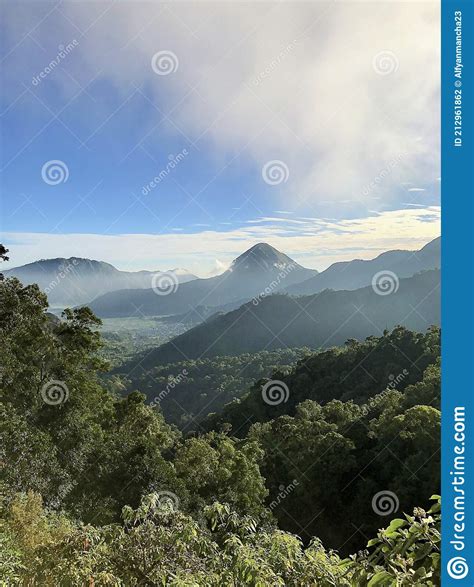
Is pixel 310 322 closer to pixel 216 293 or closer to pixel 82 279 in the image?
pixel 216 293

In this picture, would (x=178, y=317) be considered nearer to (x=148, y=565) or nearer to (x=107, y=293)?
(x=107, y=293)

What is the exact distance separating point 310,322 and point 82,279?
4651 cm

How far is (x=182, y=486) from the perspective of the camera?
10.6 meters

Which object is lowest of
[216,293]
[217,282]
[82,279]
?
[82,279]

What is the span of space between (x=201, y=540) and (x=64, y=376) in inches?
412

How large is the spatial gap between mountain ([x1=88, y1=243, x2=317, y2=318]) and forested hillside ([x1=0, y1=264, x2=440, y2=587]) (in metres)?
89.3

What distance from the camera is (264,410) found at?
29.6 meters

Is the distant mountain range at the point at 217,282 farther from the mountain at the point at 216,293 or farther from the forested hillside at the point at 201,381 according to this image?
the forested hillside at the point at 201,381

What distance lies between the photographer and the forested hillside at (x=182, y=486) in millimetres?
2076

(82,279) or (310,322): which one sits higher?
(82,279)

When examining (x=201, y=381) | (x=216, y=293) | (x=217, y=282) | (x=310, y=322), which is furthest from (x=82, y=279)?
(x=201, y=381)

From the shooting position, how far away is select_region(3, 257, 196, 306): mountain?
241ft

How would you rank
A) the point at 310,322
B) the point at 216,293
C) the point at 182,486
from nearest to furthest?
the point at 182,486
the point at 310,322
the point at 216,293

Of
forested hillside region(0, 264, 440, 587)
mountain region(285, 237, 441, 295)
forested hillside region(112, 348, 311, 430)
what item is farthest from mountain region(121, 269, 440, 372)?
forested hillside region(0, 264, 440, 587)
